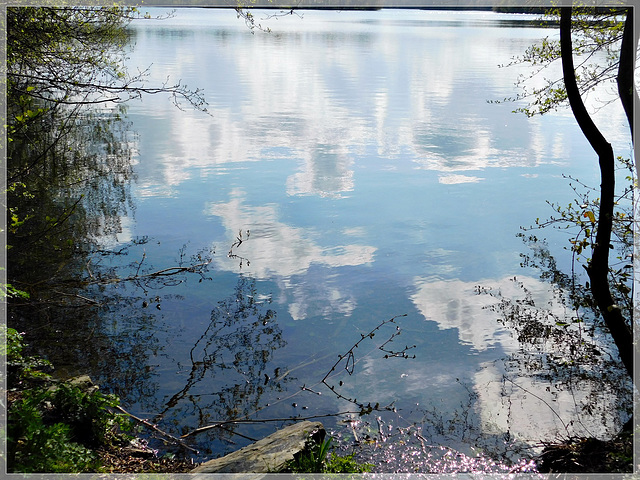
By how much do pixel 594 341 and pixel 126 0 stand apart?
41.3ft

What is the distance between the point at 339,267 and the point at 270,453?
6.47m

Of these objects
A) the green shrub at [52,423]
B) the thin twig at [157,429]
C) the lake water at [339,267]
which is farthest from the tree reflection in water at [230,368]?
the green shrub at [52,423]

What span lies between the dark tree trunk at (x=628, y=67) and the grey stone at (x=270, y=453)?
5305mm

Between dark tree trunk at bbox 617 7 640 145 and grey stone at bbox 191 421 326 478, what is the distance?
531 centimetres

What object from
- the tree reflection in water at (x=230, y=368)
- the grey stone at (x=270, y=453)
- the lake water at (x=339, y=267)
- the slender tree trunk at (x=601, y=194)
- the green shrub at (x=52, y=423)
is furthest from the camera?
the lake water at (x=339, y=267)

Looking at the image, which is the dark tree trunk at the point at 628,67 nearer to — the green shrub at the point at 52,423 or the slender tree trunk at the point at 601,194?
the slender tree trunk at the point at 601,194

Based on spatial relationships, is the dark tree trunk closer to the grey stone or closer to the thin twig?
the grey stone

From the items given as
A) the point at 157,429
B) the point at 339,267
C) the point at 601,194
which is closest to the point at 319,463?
the point at 157,429

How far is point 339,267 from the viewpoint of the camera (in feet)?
40.2

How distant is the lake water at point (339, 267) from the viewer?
7855 mm

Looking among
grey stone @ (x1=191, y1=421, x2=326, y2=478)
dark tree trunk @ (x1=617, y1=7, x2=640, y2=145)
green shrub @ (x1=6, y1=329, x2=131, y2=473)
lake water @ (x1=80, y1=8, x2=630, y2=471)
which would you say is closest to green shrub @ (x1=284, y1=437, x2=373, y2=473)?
grey stone @ (x1=191, y1=421, x2=326, y2=478)

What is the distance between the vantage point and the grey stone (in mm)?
5801

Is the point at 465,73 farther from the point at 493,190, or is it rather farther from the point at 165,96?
the point at 493,190

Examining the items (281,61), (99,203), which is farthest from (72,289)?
(281,61)
